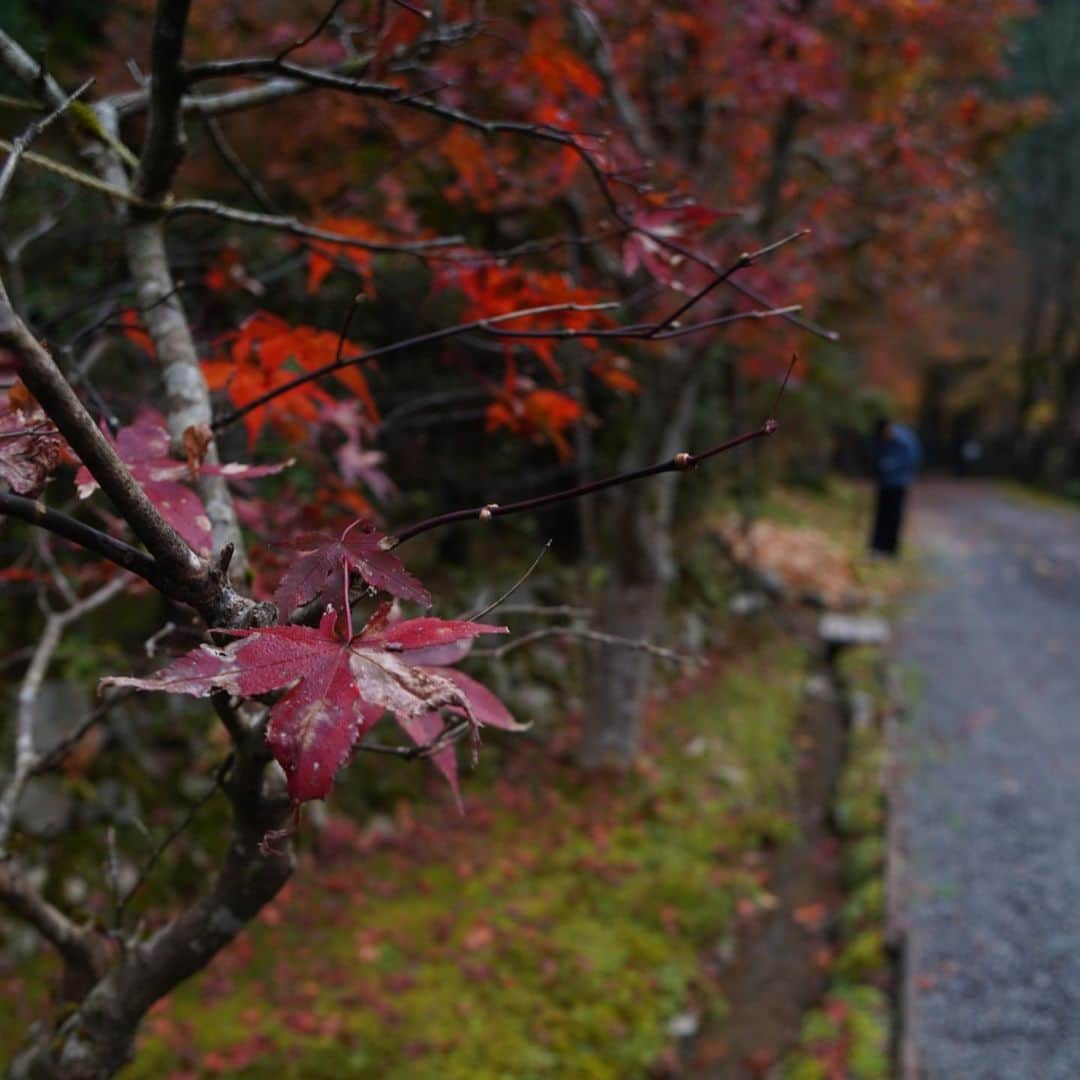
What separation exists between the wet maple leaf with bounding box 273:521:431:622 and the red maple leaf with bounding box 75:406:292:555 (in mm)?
268

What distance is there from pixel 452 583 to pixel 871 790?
11.3ft

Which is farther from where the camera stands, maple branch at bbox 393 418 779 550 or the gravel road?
the gravel road

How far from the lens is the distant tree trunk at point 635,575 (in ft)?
17.8

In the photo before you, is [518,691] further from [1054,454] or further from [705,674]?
[1054,454]

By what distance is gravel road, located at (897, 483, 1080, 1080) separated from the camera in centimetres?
396

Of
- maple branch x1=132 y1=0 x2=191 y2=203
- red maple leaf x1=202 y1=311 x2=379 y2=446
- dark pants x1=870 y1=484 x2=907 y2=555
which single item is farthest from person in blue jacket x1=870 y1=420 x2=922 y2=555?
maple branch x1=132 y1=0 x2=191 y2=203

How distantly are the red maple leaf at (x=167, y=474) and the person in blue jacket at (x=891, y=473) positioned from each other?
751 centimetres

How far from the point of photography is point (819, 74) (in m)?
5.04

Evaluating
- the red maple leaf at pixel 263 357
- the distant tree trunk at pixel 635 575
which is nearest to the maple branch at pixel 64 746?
the red maple leaf at pixel 263 357

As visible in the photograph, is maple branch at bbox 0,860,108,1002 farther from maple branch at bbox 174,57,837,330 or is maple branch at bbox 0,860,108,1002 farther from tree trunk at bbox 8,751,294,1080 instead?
maple branch at bbox 174,57,837,330

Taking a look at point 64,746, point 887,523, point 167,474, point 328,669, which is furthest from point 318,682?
point 887,523

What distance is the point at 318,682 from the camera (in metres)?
0.80

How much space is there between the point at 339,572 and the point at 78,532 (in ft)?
0.90

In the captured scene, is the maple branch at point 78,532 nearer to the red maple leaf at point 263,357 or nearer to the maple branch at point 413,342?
the maple branch at point 413,342
